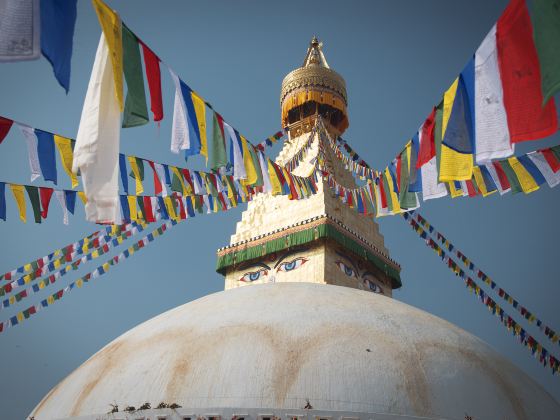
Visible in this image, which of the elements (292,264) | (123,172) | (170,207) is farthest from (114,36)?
(292,264)

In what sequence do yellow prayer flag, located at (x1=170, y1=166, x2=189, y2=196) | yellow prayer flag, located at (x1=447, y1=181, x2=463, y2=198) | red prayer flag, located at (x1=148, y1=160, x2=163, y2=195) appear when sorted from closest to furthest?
yellow prayer flag, located at (x1=447, y1=181, x2=463, y2=198), red prayer flag, located at (x1=148, y1=160, x2=163, y2=195), yellow prayer flag, located at (x1=170, y1=166, x2=189, y2=196)

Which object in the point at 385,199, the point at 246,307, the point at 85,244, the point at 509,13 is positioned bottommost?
the point at 246,307

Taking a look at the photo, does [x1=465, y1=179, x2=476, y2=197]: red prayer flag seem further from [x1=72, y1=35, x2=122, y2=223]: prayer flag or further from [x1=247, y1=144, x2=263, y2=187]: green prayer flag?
[x1=72, y1=35, x2=122, y2=223]: prayer flag

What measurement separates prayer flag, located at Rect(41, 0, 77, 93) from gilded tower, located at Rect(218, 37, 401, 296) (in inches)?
279

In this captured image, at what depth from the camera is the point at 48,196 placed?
713cm

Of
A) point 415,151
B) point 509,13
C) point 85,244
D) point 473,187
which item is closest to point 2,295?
point 85,244

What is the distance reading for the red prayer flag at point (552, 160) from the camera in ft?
20.4

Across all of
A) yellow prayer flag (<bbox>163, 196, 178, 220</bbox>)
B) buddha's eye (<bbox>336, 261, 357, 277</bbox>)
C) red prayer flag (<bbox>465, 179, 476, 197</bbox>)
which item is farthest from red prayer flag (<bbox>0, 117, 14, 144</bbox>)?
buddha's eye (<bbox>336, 261, 357, 277</bbox>)

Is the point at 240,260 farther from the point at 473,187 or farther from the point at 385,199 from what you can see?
the point at 473,187

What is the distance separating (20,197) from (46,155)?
1.18m

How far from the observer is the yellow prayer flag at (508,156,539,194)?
20.5 ft

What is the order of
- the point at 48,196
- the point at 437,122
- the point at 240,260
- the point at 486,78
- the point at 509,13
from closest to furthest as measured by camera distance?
the point at 509,13, the point at 486,78, the point at 437,122, the point at 48,196, the point at 240,260

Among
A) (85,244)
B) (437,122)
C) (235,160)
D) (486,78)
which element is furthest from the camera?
(85,244)

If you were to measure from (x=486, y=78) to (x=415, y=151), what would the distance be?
5.65 feet
